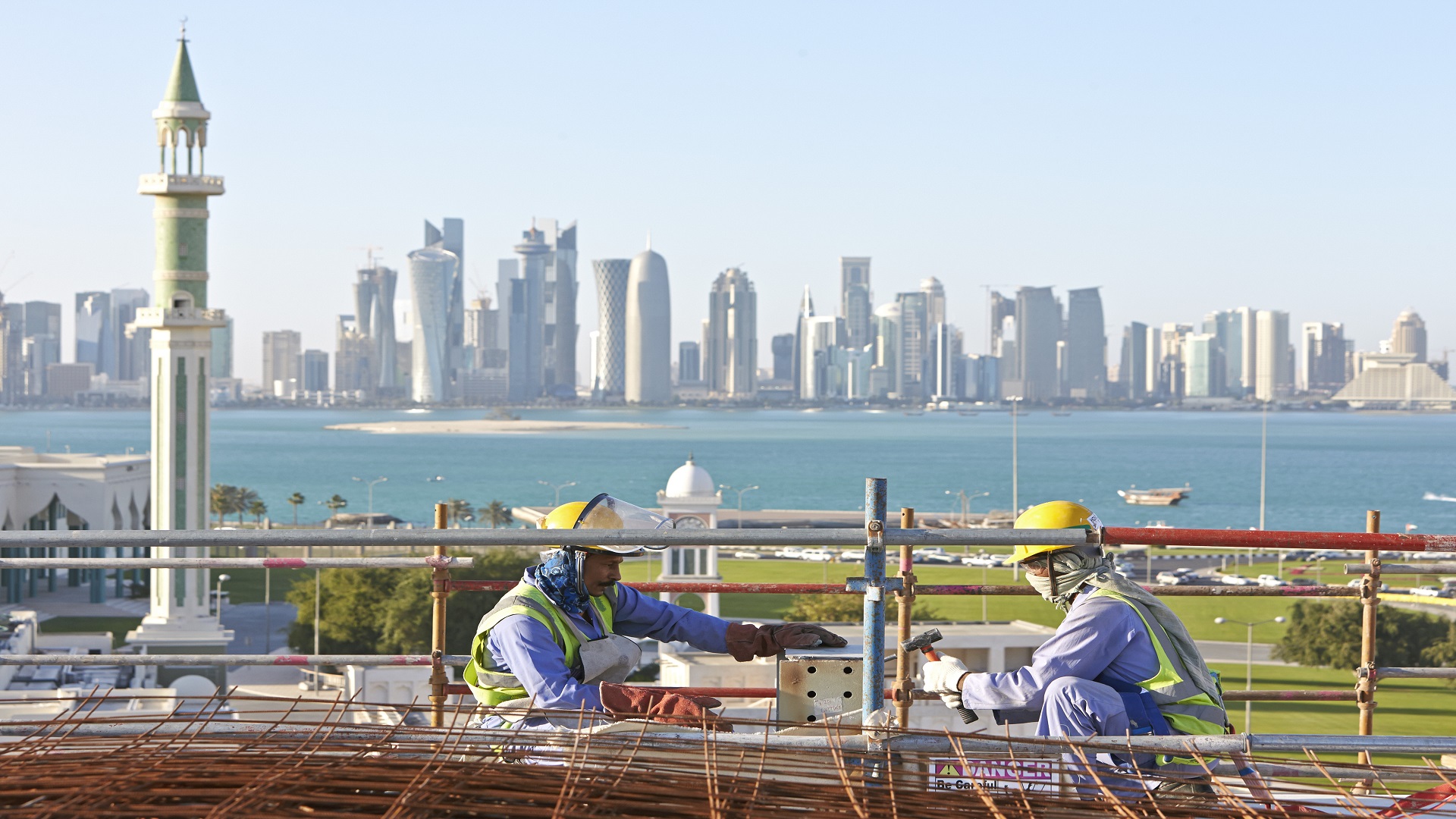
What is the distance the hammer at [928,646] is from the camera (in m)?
4.44

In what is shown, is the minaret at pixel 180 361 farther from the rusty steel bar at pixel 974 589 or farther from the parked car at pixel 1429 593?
the rusty steel bar at pixel 974 589

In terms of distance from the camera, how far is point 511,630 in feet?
14.8

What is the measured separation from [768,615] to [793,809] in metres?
51.6

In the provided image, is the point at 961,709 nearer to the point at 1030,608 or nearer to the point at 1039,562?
the point at 1039,562

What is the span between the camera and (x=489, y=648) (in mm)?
4637

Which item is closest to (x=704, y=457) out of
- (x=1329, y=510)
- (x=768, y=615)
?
(x=1329, y=510)

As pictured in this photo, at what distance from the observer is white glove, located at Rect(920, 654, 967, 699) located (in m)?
4.63

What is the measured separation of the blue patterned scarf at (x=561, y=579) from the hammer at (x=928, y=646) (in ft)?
3.57

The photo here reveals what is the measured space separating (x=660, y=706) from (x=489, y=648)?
0.81 metres

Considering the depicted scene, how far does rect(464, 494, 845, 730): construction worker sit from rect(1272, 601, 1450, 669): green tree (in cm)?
4140

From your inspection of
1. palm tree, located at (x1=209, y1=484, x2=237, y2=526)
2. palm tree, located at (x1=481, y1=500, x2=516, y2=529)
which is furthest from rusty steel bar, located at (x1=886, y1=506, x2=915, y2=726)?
palm tree, located at (x1=481, y1=500, x2=516, y2=529)

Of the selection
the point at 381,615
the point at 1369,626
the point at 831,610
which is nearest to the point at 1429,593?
the point at 1369,626

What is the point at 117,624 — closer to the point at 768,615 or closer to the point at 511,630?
the point at 768,615

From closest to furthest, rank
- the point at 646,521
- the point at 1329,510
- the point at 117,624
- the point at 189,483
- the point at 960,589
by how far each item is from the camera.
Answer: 1. the point at 646,521
2. the point at 960,589
3. the point at 189,483
4. the point at 117,624
5. the point at 1329,510
